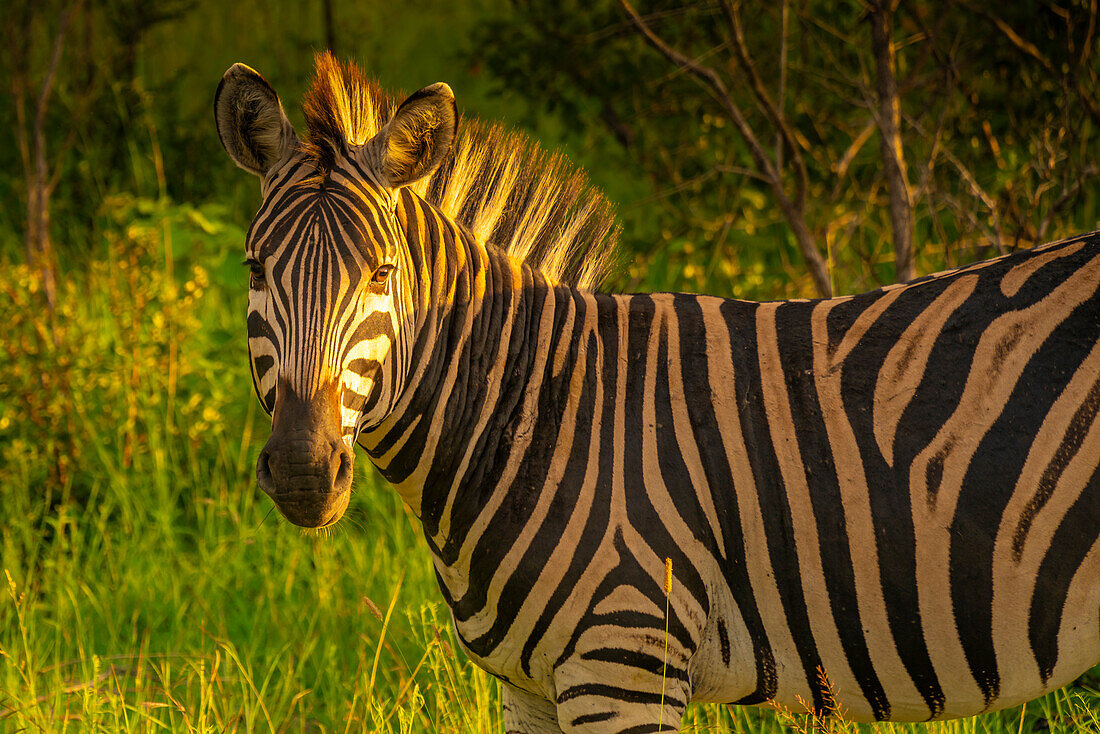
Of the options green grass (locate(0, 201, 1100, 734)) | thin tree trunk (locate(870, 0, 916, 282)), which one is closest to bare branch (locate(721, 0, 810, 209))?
thin tree trunk (locate(870, 0, 916, 282))

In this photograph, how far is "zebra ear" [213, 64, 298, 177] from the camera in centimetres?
243

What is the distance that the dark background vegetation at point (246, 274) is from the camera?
3.84 metres

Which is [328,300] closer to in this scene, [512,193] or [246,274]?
[512,193]

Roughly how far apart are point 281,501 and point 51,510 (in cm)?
380

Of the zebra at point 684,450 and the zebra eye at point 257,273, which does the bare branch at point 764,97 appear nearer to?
the zebra at point 684,450

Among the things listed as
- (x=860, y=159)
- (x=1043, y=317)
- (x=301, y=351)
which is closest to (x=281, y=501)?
(x=301, y=351)

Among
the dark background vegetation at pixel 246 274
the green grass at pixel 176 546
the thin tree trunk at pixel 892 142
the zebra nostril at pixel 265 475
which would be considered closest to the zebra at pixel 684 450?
the zebra nostril at pixel 265 475

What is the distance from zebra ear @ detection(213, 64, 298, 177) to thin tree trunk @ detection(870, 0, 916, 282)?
2.84 m

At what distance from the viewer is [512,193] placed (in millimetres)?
2762

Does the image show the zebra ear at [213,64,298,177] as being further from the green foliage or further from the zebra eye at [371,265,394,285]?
the green foliage

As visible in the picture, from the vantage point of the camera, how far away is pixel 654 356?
98.2 inches

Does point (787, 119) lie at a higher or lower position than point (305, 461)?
higher

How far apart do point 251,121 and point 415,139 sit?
47cm

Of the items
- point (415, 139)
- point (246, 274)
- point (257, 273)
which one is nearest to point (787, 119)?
point (246, 274)
